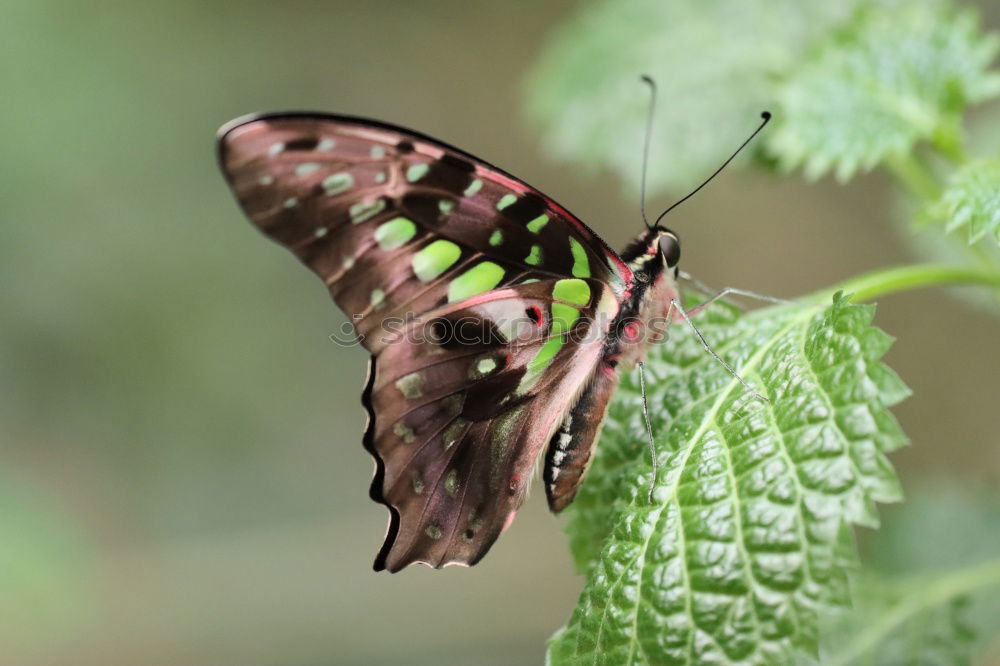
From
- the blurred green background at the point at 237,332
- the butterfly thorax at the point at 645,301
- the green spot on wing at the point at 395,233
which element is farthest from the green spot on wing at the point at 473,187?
the blurred green background at the point at 237,332

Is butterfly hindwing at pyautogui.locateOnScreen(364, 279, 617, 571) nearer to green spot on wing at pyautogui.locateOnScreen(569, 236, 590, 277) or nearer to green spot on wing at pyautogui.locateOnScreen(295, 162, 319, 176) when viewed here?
green spot on wing at pyautogui.locateOnScreen(569, 236, 590, 277)

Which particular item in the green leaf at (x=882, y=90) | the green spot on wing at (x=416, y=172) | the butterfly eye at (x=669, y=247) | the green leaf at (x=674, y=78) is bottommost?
the butterfly eye at (x=669, y=247)

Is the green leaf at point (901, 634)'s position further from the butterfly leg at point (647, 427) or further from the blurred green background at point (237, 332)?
the blurred green background at point (237, 332)

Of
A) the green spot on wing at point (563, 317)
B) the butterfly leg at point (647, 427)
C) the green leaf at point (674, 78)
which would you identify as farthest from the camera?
the green leaf at point (674, 78)

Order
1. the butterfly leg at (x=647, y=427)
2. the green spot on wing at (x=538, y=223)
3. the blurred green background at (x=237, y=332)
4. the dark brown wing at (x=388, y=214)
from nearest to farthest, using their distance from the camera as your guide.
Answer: the butterfly leg at (x=647, y=427) < the dark brown wing at (x=388, y=214) < the green spot on wing at (x=538, y=223) < the blurred green background at (x=237, y=332)

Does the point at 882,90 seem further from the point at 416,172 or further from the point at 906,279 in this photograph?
the point at 416,172

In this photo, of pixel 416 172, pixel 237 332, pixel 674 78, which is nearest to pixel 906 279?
pixel 416 172

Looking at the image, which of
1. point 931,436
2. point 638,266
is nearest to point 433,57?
point 931,436
